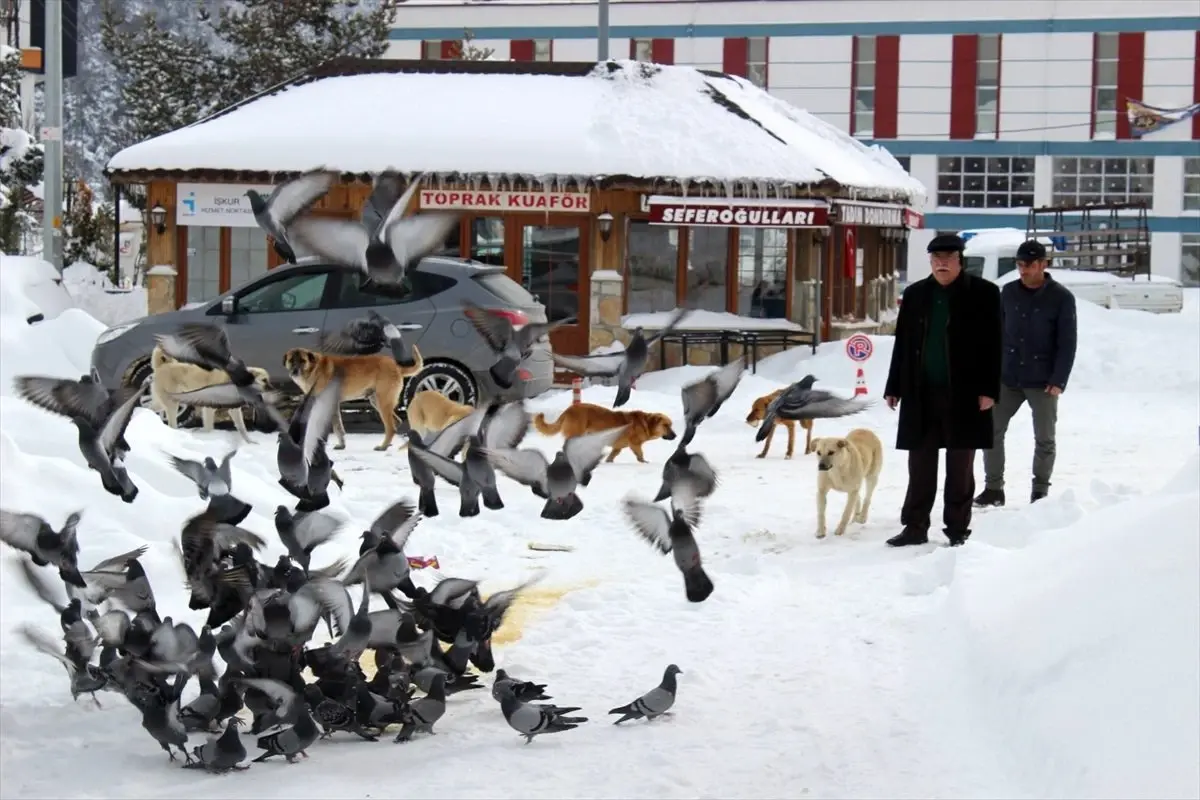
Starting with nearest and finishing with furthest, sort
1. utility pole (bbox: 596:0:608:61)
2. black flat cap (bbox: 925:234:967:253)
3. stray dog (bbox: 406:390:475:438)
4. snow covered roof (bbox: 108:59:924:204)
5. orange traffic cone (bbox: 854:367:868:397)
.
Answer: black flat cap (bbox: 925:234:967:253) < stray dog (bbox: 406:390:475:438) < orange traffic cone (bbox: 854:367:868:397) < snow covered roof (bbox: 108:59:924:204) < utility pole (bbox: 596:0:608:61)

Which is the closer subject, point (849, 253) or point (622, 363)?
point (622, 363)

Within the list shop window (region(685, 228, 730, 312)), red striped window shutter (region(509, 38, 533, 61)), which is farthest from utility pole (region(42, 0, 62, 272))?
red striped window shutter (region(509, 38, 533, 61))

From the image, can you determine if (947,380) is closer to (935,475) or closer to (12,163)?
(935,475)

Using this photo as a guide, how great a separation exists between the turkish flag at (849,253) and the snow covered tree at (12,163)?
14.0 meters

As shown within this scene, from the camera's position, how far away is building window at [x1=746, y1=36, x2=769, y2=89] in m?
55.0

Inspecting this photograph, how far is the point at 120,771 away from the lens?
233 inches

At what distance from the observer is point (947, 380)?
10109 millimetres

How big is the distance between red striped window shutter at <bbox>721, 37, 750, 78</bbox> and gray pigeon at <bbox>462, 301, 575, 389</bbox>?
5077 centimetres

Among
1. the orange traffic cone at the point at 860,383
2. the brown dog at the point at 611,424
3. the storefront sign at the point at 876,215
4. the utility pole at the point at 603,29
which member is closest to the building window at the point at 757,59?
the storefront sign at the point at 876,215

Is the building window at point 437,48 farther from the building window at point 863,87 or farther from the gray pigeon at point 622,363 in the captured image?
the gray pigeon at point 622,363

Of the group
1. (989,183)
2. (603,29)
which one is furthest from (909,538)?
(989,183)

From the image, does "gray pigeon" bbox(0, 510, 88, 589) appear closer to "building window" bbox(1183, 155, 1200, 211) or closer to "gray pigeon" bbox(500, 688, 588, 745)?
"gray pigeon" bbox(500, 688, 588, 745)

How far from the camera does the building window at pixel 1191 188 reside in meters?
52.5

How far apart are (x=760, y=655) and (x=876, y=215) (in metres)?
18.8
